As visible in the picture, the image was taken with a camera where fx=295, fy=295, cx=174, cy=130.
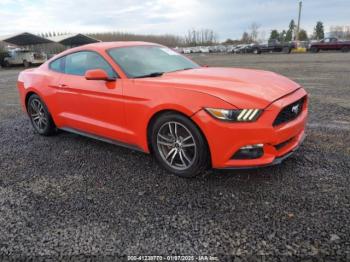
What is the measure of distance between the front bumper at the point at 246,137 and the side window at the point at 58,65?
2.69 meters

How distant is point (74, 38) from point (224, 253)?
39552 millimetres

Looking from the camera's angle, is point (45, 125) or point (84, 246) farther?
point (45, 125)

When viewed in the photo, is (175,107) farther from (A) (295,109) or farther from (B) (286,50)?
(B) (286,50)

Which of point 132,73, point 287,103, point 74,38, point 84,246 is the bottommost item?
point 84,246

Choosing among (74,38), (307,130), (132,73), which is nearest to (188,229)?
(132,73)

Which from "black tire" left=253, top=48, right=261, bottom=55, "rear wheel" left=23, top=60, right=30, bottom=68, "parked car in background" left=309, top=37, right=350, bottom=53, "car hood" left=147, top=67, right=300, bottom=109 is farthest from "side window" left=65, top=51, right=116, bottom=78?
"black tire" left=253, top=48, right=261, bottom=55

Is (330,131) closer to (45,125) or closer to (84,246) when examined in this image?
(84,246)

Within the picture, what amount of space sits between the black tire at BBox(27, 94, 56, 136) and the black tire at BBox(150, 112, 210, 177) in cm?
234

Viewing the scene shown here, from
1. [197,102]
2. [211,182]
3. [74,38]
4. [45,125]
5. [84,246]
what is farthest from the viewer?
[74,38]

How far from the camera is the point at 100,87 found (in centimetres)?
379

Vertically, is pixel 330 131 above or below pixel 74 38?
below

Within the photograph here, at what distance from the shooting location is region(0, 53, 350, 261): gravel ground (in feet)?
7.42

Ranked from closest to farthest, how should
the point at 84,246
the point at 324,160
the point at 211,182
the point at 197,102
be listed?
the point at 84,246
the point at 197,102
the point at 211,182
the point at 324,160

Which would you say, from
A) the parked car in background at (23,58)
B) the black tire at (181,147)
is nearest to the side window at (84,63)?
the black tire at (181,147)
